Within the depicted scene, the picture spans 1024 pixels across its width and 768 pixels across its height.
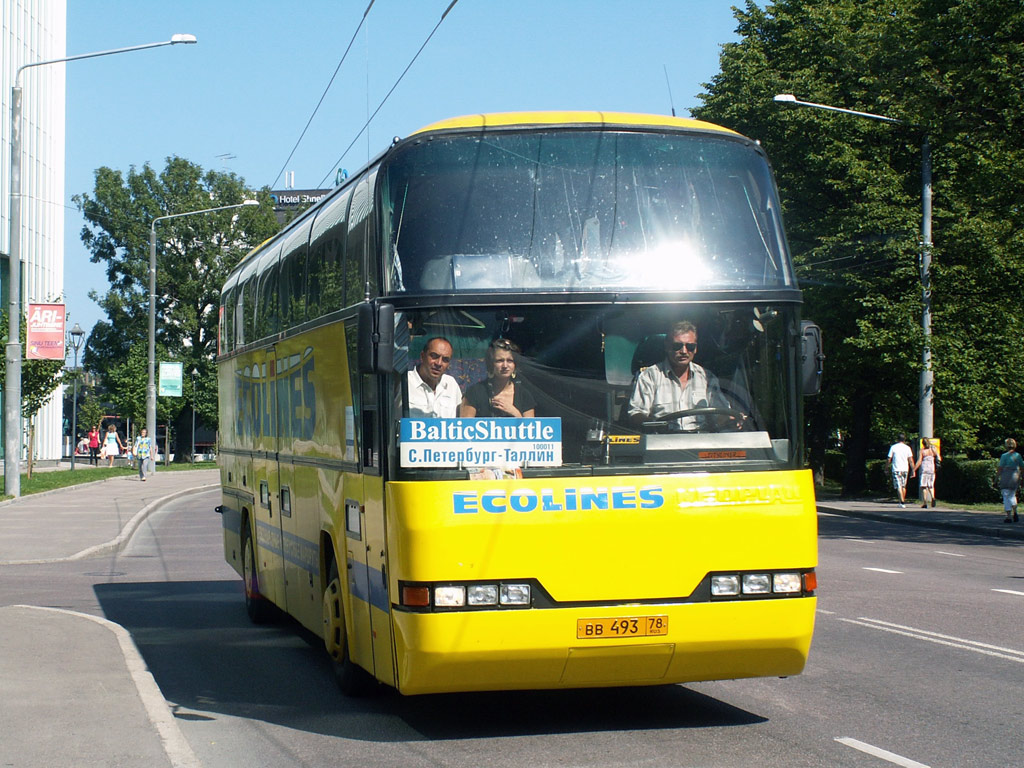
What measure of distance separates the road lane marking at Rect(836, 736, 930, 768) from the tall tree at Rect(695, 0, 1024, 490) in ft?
63.9

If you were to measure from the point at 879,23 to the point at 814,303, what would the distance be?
7700 millimetres

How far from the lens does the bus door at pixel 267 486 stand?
1118cm

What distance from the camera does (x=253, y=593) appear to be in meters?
12.6

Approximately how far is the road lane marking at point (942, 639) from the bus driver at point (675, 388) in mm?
3923

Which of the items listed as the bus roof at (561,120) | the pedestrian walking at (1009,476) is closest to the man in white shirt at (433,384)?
the bus roof at (561,120)

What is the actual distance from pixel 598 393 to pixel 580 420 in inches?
7.0

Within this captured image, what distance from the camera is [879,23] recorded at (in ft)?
117

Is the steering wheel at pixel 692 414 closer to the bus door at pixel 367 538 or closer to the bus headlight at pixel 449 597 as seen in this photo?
the bus headlight at pixel 449 597

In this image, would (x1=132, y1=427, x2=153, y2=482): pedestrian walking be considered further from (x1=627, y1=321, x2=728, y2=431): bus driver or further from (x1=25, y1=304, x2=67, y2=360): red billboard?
(x1=627, y1=321, x2=728, y2=431): bus driver

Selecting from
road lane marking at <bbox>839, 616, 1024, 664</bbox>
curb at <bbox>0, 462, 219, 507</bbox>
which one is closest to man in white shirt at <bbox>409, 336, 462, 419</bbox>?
road lane marking at <bbox>839, 616, 1024, 664</bbox>

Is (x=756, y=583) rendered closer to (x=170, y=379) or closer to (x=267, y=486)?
(x=267, y=486)

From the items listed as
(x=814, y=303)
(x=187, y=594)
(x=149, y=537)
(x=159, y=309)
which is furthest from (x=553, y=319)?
(x=159, y=309)

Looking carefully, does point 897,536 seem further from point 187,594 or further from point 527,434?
point 527,434

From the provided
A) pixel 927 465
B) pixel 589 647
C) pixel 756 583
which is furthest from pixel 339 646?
pixel 927 465
